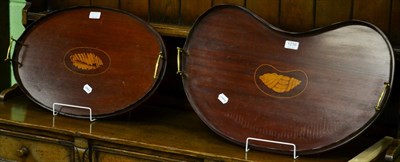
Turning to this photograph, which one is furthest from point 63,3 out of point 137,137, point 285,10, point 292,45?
point 292,45

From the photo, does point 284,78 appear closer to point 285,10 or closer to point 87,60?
point 285,10

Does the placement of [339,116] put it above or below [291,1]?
below

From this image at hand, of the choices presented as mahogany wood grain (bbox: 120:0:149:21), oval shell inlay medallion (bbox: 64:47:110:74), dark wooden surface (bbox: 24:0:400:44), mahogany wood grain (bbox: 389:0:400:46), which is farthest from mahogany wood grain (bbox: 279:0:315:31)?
oval shell inlay medallion (bbox: 64:47:110:74)

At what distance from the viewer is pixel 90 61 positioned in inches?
112

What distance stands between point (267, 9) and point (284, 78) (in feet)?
1.02

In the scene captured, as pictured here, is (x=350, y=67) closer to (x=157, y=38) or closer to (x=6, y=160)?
(x=157, y=38)

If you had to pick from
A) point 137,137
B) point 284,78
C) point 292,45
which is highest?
point 292,45

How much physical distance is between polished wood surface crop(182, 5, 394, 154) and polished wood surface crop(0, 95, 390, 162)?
74 millimetres

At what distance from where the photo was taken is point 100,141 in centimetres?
261

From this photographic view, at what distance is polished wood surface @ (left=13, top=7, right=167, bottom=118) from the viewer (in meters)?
2.73

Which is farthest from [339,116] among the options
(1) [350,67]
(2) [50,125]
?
(2) [50,125]

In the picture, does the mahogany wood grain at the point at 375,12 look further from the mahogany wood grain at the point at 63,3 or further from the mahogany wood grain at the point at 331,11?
the mahogany wood grain at the point at 63,3

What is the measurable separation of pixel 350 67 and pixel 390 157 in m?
0.30

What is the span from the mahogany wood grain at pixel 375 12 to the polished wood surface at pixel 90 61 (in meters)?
0.66
